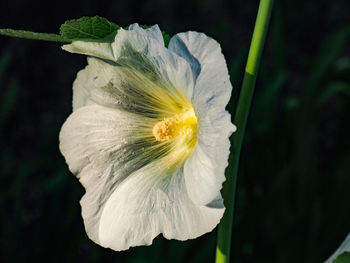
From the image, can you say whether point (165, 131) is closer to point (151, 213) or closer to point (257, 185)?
point (151, 213)

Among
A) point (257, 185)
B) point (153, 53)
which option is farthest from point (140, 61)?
point (257, 185)

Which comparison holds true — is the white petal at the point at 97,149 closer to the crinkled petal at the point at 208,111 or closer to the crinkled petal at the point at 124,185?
the crinkled petal at the point at 124,185

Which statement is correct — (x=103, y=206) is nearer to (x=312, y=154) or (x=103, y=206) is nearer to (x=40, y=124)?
(x=312, y=154)

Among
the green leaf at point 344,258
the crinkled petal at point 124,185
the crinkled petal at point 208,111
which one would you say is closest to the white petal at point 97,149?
the crinkled petal at point 124,185

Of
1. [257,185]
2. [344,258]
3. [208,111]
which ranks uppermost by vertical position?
[208,111]

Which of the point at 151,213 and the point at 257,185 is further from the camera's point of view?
the point at 257,185

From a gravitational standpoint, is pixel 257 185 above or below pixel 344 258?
below
